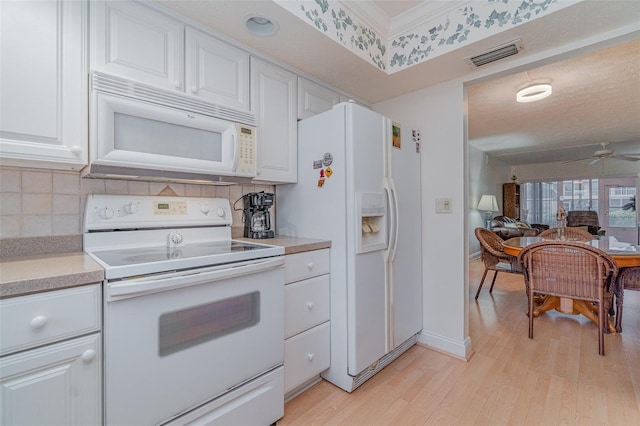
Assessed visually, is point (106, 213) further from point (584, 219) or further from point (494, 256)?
point (584, 219)

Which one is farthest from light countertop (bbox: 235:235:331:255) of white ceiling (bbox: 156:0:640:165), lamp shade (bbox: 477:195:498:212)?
lamp shade (bbox: 477:195:498:212)

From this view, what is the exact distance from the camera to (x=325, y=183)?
191 centimetres

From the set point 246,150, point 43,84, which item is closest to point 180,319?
point 246,150

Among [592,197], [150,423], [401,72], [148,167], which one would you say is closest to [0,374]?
[150,423]

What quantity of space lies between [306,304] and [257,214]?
68 centimetres

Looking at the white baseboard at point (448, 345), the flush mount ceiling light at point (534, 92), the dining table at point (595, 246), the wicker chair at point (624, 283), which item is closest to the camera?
the white baseboard at point (448, 345)

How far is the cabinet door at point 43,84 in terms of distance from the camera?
1105 mm

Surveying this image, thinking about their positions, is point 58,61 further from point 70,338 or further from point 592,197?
point 592,197

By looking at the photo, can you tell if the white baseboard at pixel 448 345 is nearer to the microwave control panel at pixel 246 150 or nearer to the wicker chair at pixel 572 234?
the microwave control panel at pixel 246 150

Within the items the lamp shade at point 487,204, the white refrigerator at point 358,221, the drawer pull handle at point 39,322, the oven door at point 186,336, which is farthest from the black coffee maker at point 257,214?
the lamp shade at point 487,204

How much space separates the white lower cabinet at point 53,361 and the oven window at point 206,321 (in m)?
0.22

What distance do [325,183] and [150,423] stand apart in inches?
56.3

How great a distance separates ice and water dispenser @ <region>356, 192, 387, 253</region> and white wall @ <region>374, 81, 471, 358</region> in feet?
2.02

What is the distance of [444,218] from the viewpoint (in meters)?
2.32
